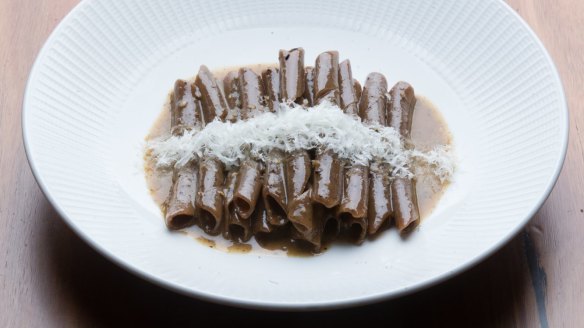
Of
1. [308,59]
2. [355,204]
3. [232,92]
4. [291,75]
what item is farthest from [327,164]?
[308,59]

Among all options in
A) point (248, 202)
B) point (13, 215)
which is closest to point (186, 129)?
point (248, 202)

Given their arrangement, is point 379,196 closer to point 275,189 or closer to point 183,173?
point 275,189

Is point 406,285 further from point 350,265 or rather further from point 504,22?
point 504,22

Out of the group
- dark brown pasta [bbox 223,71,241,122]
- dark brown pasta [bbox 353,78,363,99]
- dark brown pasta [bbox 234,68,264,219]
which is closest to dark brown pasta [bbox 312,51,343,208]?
dark brown pasta [bbox 353,78,363,99]

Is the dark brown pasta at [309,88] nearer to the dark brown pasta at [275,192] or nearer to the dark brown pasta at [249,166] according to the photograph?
the dark brown pasta at [249,166]

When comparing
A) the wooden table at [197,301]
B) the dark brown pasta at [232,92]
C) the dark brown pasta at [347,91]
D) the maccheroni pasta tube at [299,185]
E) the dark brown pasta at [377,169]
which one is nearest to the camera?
the wooden table at [197,301]

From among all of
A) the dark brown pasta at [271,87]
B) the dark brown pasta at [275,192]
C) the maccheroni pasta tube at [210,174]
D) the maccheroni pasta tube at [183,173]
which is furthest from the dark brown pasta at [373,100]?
the maccheroni pasta tube at [183,173]

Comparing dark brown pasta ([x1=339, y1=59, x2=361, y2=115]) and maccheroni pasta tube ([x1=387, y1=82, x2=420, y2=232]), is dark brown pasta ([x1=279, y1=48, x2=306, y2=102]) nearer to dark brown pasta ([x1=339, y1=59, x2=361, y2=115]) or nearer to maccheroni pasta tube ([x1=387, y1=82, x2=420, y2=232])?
dark brown pasta ([x1=339, y1=59, x2=361, y2=115])

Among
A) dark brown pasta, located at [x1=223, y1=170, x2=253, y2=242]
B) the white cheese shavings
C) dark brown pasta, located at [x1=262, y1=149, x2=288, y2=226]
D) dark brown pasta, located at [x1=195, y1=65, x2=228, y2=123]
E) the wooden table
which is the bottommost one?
the wooden table
